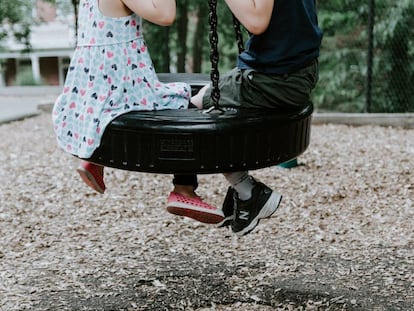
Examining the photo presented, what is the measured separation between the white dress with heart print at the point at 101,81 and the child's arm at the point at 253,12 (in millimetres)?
370

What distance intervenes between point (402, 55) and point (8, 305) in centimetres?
531

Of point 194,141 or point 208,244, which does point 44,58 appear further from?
point 194,141

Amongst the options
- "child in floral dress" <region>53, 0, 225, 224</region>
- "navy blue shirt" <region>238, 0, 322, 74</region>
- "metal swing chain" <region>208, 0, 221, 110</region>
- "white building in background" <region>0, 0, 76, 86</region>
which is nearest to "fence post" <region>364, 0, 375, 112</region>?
"navy blue shirt" <region>238, 0, 322, 74</region>

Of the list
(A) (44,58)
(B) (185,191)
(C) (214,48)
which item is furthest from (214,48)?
(A) (44,58)

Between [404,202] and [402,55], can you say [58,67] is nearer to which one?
[402,55]

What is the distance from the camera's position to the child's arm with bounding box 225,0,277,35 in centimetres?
189

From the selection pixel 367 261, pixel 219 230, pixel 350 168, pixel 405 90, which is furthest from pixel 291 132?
pixel 405 90

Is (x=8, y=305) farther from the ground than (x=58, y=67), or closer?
farther from the ground

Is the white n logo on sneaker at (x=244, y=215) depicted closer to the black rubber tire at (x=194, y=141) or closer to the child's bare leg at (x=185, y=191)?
the child's bare leg at (x=185, y=191)

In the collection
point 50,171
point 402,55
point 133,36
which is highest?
point 133,36

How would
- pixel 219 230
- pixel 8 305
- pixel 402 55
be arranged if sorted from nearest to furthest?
1. pixel 8 305
2. pixel 219 230
3. pixel 402 55

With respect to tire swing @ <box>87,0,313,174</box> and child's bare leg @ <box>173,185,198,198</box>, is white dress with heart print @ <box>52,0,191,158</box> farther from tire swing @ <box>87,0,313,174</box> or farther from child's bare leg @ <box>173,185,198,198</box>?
child's bare leg @ <box>173,185,198,198</box>

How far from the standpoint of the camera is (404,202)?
4203mm

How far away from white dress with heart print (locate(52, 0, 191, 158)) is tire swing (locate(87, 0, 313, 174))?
61 millimetres
